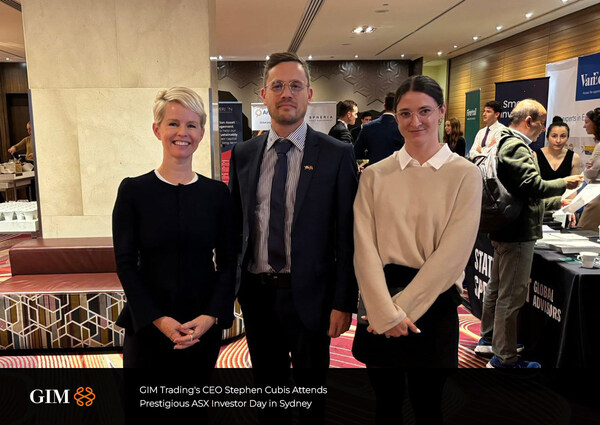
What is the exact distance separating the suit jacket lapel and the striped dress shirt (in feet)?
0.13

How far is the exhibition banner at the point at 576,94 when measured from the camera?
7.30m

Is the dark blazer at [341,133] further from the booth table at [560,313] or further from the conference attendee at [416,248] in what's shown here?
the conference attendee at [416,248]

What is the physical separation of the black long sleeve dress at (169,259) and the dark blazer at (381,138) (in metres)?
4.36

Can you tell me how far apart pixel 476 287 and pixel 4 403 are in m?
3.41

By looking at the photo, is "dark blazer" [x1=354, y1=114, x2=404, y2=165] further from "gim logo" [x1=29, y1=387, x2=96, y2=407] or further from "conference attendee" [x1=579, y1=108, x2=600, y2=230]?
"gim logo" [x1=29, y1=387, x2=96, y2=407]

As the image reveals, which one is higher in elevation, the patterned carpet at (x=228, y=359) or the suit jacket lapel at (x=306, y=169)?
the suit jacket lapel at (x=306, y=169)

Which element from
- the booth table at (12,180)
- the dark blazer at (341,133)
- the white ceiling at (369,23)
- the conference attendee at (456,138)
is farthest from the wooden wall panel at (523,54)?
the booth table at (12,180)

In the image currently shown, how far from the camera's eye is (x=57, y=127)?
4254mm

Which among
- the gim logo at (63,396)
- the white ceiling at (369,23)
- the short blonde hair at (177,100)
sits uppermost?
the white ceiling at (369,23)

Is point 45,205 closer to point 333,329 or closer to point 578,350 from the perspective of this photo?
point 333,329

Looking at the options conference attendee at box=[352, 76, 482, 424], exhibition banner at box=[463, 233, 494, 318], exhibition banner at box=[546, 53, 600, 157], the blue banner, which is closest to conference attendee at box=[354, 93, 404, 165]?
exhibition banner at box=[463, 233, 494, 318]

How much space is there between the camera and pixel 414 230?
1587 millimetres

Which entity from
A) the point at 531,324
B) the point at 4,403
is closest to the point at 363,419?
the point at 531,324

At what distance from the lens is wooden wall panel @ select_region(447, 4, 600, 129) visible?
26.5 ft
